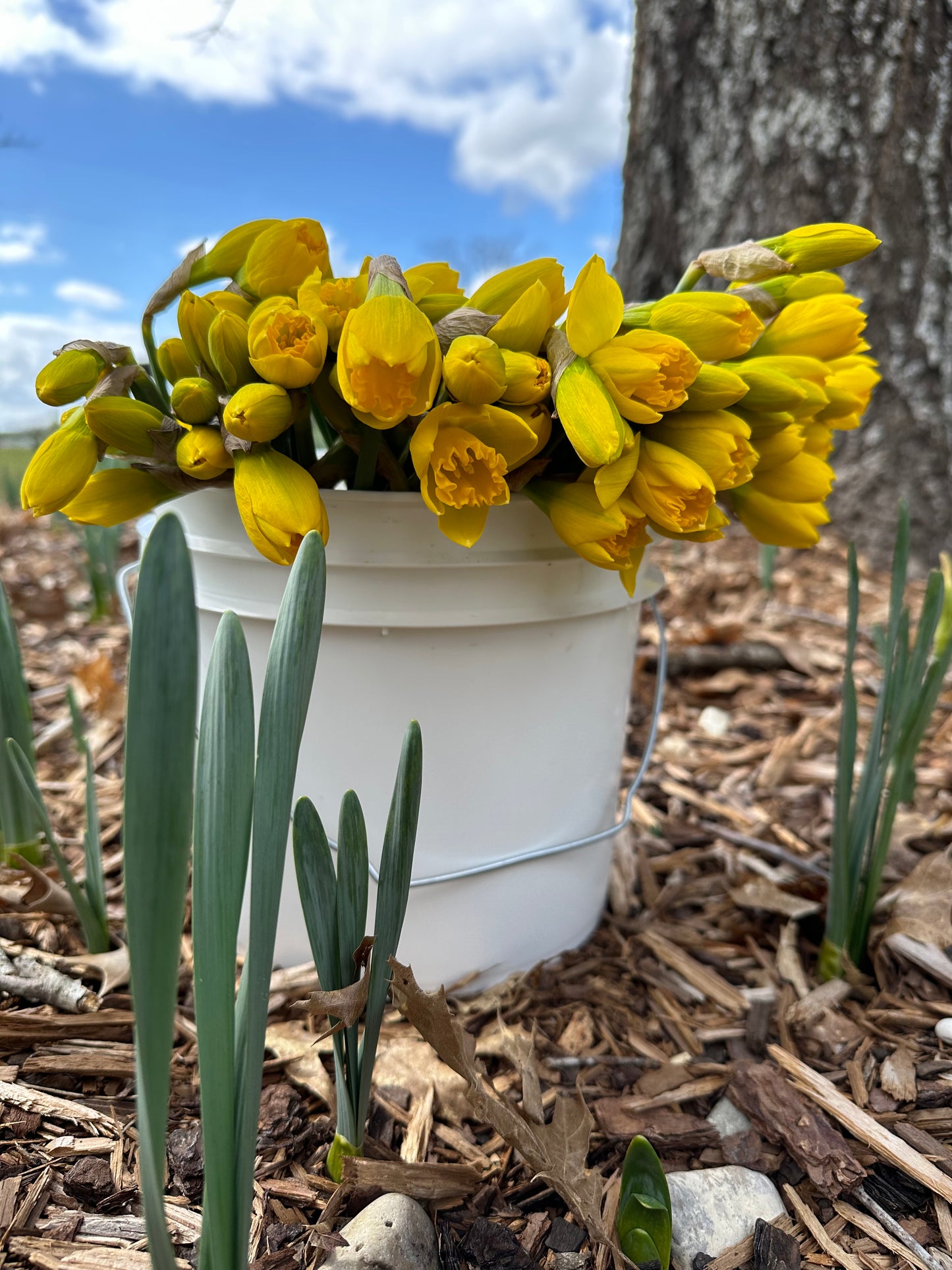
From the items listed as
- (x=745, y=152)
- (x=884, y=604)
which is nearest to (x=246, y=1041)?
(x=884, y=604)

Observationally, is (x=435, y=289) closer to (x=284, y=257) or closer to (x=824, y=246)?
(x=284, y=257)

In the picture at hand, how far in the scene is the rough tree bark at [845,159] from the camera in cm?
180

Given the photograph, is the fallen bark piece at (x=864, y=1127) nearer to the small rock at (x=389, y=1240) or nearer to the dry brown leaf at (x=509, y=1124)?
the dry brown leaf at (x=509, y=1124)

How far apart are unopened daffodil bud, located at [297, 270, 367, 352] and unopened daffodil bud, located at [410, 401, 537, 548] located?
0.38ft

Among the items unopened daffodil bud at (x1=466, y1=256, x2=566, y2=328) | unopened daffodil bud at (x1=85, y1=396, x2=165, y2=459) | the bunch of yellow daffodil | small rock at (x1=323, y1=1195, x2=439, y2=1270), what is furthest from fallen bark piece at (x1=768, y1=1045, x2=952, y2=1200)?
unopened daffodil bud at (x1=85, y1=396, x2=165, y2=459)

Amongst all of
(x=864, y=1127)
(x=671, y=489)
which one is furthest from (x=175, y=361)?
(x=864, y=1127)

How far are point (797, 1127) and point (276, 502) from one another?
0.67 metres

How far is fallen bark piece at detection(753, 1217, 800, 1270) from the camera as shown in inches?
24.6

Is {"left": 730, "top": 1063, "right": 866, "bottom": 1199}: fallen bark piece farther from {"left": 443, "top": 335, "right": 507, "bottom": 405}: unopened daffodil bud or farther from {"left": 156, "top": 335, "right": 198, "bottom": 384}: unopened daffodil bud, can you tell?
{"left": 156, "top": 335, "right": 198, "bottom": 384}: unopened daffodil bud

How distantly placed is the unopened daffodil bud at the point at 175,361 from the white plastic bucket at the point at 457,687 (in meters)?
0.11

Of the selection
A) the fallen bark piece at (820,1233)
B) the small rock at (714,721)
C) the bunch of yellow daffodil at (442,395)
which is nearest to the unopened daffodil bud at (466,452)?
the bunch of yellow daffodil at (442,395)

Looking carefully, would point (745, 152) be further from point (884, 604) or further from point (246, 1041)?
point (246, 1041)

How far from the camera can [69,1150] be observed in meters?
0.67

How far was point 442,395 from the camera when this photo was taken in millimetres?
675
